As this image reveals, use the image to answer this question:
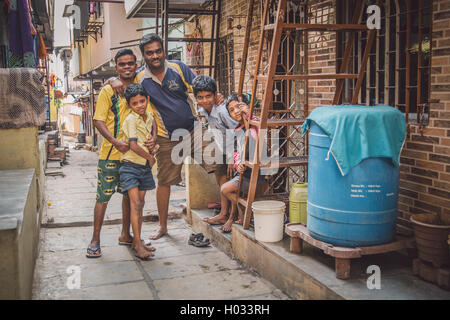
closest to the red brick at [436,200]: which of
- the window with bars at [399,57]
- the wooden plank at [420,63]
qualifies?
the window with bars at [399,57]

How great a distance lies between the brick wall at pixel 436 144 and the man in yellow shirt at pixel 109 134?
9.76 ft

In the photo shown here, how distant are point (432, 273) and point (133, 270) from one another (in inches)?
114

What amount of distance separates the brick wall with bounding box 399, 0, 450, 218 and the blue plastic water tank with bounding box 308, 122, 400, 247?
0.49m

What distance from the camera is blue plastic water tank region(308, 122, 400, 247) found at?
12.4 ft

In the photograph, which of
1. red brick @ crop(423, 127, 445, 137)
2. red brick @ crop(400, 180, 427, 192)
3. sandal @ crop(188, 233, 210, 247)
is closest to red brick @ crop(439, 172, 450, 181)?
red brick @ crop(400, 180, 427, 192)

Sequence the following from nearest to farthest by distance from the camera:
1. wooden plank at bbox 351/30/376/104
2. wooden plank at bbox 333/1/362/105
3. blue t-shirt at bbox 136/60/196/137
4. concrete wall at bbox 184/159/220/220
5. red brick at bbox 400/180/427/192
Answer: red brick at bbox 400/180/427/192, wooden plank at bbox 351/30/376/104, wooden plank at bbox 333/1/362/105, blue t-shirt at bbox 136/60/196/137, concrete wall at bbox 184/159/220/220

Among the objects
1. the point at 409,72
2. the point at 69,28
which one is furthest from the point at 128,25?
the point at 409,72

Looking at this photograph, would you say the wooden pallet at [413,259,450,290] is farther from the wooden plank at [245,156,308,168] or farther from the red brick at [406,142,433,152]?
the wooden plank at [245,156,308,168]

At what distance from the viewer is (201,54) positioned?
35.3ft

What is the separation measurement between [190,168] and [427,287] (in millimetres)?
3839

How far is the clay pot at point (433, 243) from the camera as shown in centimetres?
367

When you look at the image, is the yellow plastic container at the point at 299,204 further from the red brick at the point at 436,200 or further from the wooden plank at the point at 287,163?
the red brick at the point at 436,200

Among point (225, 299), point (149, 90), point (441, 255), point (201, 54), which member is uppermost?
point (201, 54)
